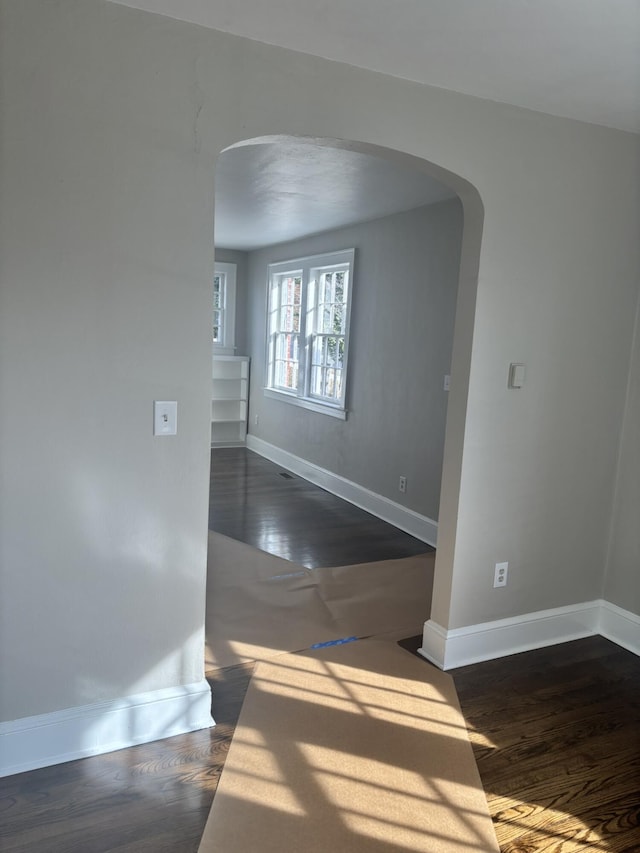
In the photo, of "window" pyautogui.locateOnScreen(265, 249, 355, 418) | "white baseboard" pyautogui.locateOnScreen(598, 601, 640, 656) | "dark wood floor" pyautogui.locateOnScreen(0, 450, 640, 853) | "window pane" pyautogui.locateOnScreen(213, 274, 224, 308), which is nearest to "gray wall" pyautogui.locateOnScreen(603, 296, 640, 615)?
"white baseboard" pyautogui.locateOnScreen(598, 601, 640, 656)

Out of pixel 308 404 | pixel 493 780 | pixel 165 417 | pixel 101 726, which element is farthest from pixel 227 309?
pixel 493 780

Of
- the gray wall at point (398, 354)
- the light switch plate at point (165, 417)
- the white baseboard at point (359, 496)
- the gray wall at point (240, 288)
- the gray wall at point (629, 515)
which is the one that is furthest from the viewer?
the gray wall at point (240, 288)

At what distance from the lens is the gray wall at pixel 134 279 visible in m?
1.88

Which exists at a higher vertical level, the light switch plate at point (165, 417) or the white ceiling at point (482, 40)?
the white ceiling at point (482, 40)

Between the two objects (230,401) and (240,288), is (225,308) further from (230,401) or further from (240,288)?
(230,401)

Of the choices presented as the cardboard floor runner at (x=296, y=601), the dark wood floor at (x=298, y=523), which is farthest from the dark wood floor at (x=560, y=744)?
the dark wood floor at (x=298, y=523)

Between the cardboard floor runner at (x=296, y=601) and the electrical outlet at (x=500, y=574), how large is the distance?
53 centimetres

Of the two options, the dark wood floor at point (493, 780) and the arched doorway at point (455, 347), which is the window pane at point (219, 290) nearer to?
the arched doorway at point (455, 347)

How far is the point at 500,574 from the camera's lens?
9.63 ft

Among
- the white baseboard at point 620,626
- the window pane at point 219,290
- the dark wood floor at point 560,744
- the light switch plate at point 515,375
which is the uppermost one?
the window pane at point 219,290

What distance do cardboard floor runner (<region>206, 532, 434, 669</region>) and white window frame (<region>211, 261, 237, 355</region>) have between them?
13.3ft

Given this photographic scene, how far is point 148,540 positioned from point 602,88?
7.75 feet

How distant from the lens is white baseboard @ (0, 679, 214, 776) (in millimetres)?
2055

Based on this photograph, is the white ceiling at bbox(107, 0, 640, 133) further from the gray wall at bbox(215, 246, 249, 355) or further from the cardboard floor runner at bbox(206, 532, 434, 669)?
the gray wall at bbox(215, 246, 249, 355)
